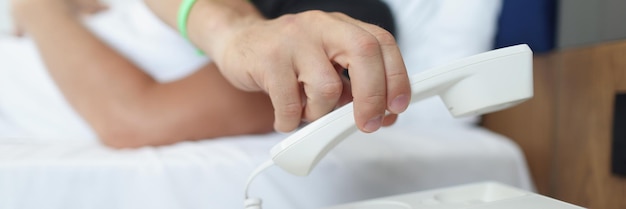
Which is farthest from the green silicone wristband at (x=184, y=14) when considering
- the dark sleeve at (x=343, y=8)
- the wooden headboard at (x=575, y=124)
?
the wooden headboard at (x=575, y=124)

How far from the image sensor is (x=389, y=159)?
23.5 inches

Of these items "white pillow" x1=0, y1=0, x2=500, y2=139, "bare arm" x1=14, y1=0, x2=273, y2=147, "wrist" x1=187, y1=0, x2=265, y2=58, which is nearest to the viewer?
"wrist" x1=187, y1=0, x2=265, y2=58

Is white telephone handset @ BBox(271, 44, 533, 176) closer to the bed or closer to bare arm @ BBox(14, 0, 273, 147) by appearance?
the bed

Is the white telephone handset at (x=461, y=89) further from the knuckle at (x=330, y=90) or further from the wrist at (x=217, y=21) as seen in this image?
the wrist at (x=217, y=21)

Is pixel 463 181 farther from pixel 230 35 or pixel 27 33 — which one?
pixel 27 33

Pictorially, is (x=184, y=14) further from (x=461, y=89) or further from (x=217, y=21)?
(x=461, y=89)

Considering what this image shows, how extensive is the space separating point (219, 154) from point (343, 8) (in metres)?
0.21

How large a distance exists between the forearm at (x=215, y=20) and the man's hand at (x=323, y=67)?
0.23ft

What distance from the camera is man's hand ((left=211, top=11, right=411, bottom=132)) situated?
1.19 feet

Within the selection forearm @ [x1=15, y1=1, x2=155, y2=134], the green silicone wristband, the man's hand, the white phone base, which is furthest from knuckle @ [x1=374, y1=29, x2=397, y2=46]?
forearm @ [x1=15, y1=1, x2=155, y2=134]

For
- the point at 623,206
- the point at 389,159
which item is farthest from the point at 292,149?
the point at 623,206

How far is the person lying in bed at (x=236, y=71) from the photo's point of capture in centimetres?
37

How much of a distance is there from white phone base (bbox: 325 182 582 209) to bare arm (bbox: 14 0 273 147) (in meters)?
0.26

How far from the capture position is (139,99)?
659 millimetres
